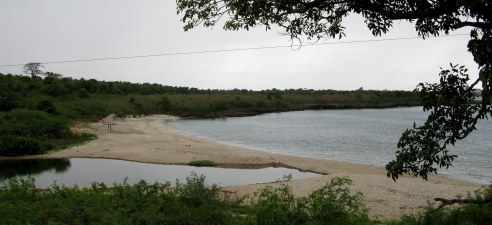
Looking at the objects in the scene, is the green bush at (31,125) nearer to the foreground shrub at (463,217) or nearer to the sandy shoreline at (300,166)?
the sandy shoreline at (300,166)

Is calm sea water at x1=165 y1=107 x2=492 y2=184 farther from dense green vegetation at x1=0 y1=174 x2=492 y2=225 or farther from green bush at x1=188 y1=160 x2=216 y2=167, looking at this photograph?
dense green vegetation at x1=0 y1=174 x2=492 y2=225

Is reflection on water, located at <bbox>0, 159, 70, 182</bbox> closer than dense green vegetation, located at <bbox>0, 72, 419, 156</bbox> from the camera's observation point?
Yes

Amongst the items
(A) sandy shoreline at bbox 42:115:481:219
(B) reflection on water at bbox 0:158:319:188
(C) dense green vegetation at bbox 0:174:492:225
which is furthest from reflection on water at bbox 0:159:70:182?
(C) dense green vegetation at bbox 0:174:492:225

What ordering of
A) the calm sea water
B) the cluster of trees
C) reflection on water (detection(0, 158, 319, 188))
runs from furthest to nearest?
1. the calm sea water
2. reflection on water (detection(0, 158, 319, 188))
3. the cluster of trees

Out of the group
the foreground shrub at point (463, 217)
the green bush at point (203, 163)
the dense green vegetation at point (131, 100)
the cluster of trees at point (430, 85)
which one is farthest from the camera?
the dense green vegetation at point (131, 100)

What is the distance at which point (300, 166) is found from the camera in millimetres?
23156

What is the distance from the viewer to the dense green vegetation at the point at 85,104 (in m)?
28.2

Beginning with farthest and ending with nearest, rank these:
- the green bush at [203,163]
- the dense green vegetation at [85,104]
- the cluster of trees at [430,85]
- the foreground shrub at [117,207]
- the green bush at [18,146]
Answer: the dense green vegetation at [85,104]
the green bush at [18,146]
the green bush at [203,163]
the foreground shrub at [117,207]
the cluster of trees at [430,85]

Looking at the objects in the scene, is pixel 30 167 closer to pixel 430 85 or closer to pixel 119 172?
pixel 119 172

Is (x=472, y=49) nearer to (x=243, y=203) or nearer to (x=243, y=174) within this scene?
(x=243, y=203)

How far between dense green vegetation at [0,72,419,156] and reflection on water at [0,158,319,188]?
151 inches

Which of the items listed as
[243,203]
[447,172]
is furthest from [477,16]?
[447,172]

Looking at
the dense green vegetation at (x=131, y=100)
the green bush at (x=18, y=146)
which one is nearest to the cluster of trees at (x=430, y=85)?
the green bush at (x=18, y=146)

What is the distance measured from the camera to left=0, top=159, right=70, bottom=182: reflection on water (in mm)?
21234
